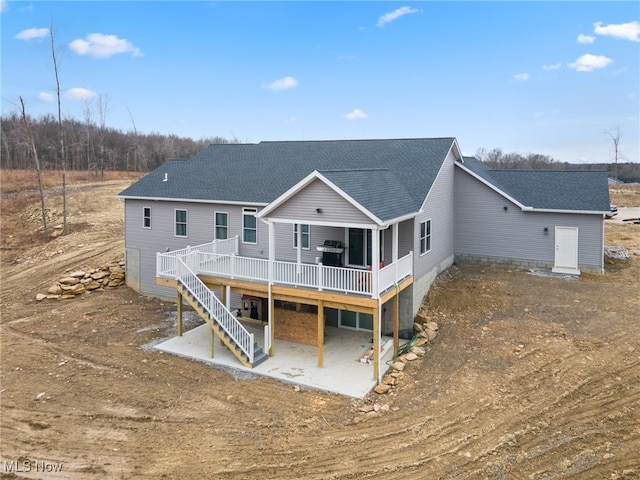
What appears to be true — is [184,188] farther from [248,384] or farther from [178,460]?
[178,460]

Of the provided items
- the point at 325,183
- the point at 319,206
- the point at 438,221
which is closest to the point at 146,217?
the point at 319,206

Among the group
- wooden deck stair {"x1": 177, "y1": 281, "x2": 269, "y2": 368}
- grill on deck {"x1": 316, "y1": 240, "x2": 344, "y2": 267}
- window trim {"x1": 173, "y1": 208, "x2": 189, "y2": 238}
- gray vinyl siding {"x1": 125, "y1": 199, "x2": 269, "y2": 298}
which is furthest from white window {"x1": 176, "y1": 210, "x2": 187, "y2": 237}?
grill on deck {"x1": 316, "y1": 240, "x2": 344, "y2": 267}

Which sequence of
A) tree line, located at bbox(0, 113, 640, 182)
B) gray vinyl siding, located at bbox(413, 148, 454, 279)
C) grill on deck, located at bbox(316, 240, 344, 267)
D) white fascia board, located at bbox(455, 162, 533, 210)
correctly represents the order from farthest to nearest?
tree line, located at bbox(0, 113, 640, 182) → white fascia board, located at bbox(455, 162, 533, 210) → gray vinyl siding, located at bbox(413, 148, 454, 279) → grill on deck, located at bbox(316, 240, 344, 267)

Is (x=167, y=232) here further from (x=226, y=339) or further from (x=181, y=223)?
(x=226, y=339)

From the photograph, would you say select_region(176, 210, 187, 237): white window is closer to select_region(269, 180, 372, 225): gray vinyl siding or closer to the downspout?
the downspout

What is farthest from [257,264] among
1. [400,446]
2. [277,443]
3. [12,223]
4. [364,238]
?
[12,223]

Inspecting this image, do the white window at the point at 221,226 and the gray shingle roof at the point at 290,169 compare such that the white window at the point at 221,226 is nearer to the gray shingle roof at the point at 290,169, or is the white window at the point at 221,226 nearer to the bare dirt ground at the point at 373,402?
the gray shingle roof at the point at 290,169

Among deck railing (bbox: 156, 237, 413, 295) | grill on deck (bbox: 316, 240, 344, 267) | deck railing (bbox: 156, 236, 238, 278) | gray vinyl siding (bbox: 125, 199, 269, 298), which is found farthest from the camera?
gray vinyl siding (bbox: 125, 199, 269, 298)
